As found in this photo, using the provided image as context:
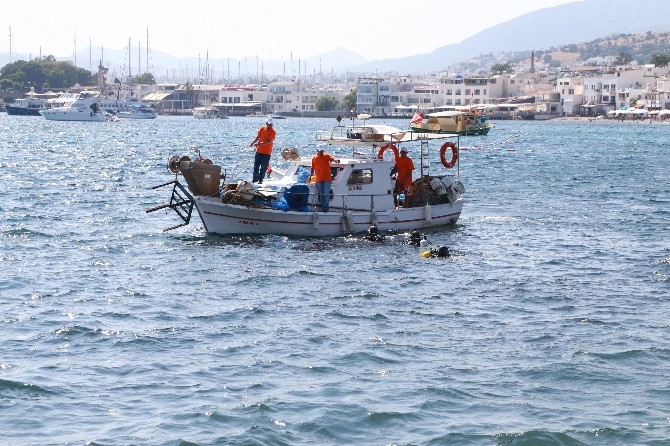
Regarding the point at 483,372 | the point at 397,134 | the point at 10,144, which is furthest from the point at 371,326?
the point at 10,144

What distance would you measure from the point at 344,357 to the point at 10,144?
81.7 meters

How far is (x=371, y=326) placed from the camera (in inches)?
853

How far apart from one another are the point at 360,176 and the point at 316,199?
1.52 metres

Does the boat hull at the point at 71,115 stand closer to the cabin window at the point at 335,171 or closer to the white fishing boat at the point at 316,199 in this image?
the white fishing boat at the point at 316,199

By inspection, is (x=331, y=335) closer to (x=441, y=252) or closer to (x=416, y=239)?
(x=441, y=252)

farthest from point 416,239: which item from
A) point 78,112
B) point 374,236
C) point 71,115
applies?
point 71,115

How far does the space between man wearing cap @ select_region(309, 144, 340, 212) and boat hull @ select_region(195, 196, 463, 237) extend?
409mm

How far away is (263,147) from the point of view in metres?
33.5

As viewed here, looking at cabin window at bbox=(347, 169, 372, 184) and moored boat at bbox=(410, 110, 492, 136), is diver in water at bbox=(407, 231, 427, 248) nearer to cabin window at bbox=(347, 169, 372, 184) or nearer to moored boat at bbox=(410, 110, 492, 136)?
cabin window at bbox=(347, 169, 372, 184)

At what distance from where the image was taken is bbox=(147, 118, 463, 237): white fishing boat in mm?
31234

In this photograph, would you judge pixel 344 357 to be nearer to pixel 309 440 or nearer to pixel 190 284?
pixel 309 440

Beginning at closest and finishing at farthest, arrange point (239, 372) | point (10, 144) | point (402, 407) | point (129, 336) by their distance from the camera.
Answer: point (402, 407) < point (239, 372) < point (129, 336) < point (10, 144)

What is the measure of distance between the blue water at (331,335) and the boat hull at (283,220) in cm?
52

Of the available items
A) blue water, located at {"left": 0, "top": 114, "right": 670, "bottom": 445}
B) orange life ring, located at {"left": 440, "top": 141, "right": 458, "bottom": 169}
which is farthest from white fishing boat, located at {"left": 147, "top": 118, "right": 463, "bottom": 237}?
orange life ring, located at {"left": 440, "top": 141, "right": 458, "bottom": 169}
